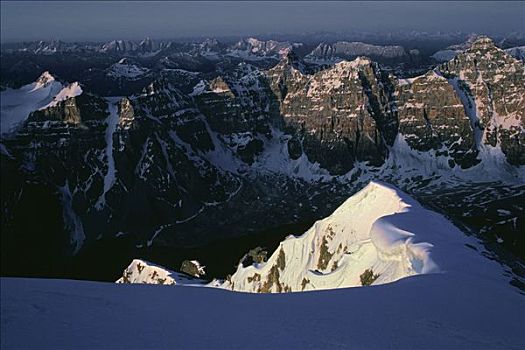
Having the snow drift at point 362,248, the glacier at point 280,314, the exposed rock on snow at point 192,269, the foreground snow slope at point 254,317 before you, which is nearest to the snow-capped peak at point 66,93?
the exposed rock on snow at point 192,269

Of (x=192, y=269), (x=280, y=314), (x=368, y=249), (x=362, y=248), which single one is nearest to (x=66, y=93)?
(x=192, y=269)

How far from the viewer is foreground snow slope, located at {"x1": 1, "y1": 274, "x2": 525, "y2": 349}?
1268 cm

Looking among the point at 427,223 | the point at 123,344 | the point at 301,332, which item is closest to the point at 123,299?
the point at 123,344

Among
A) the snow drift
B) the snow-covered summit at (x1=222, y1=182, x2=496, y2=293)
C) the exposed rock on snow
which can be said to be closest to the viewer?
the snow-covered summit at (x1=222, y1=182, x2=496, y2=293)

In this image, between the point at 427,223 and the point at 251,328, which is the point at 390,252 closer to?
the point at 427,223

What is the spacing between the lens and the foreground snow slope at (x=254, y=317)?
12.7 meters

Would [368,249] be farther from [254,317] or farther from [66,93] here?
[66,93]

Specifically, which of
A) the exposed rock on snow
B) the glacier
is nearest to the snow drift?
the glacier

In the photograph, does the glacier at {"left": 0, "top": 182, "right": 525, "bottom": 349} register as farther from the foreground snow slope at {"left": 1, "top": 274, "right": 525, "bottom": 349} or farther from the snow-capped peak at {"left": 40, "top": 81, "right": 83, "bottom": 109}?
the snow-capped peak at {"left": 40, "top": 81, "right": 83, "bottom": 109}

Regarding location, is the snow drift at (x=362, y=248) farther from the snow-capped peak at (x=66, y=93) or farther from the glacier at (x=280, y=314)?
the snow-capped peak at (x=66, y=93)

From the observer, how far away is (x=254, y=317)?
48.0 ft

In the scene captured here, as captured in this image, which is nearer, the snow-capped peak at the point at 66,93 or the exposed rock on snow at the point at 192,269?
the exposed rock on snow at the point at 192,269

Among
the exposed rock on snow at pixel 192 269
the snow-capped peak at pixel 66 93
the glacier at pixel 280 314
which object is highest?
the glacier at pixel 280 314

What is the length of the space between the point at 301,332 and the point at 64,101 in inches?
7608
